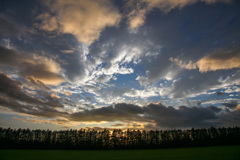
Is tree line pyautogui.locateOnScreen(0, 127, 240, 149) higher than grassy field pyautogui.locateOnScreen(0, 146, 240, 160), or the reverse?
grassy field pyautogui.locateOnScreen(0, 146, 240, 160)

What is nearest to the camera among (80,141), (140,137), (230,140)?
(230,140)

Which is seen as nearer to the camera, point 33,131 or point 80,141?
point 80,141

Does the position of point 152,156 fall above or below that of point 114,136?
above

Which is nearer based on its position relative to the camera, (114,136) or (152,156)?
(152,156)

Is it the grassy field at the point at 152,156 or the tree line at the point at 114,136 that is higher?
the grassy field at the point at 152,156

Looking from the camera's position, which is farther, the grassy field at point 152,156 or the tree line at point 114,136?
the tree line at point 114,136

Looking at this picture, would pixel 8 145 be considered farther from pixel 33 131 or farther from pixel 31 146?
pixel 33 131

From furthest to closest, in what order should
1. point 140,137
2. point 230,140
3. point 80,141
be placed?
point 140,137, point 80,141, point 230,140

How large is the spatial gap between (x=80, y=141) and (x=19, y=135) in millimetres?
70879

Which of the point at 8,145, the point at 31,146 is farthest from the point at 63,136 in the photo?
the point at 8,145

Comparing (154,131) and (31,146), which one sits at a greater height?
(154,131)

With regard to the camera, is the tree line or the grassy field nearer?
the grassy field

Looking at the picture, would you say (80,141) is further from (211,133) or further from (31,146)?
(211,133)

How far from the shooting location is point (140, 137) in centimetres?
14575
